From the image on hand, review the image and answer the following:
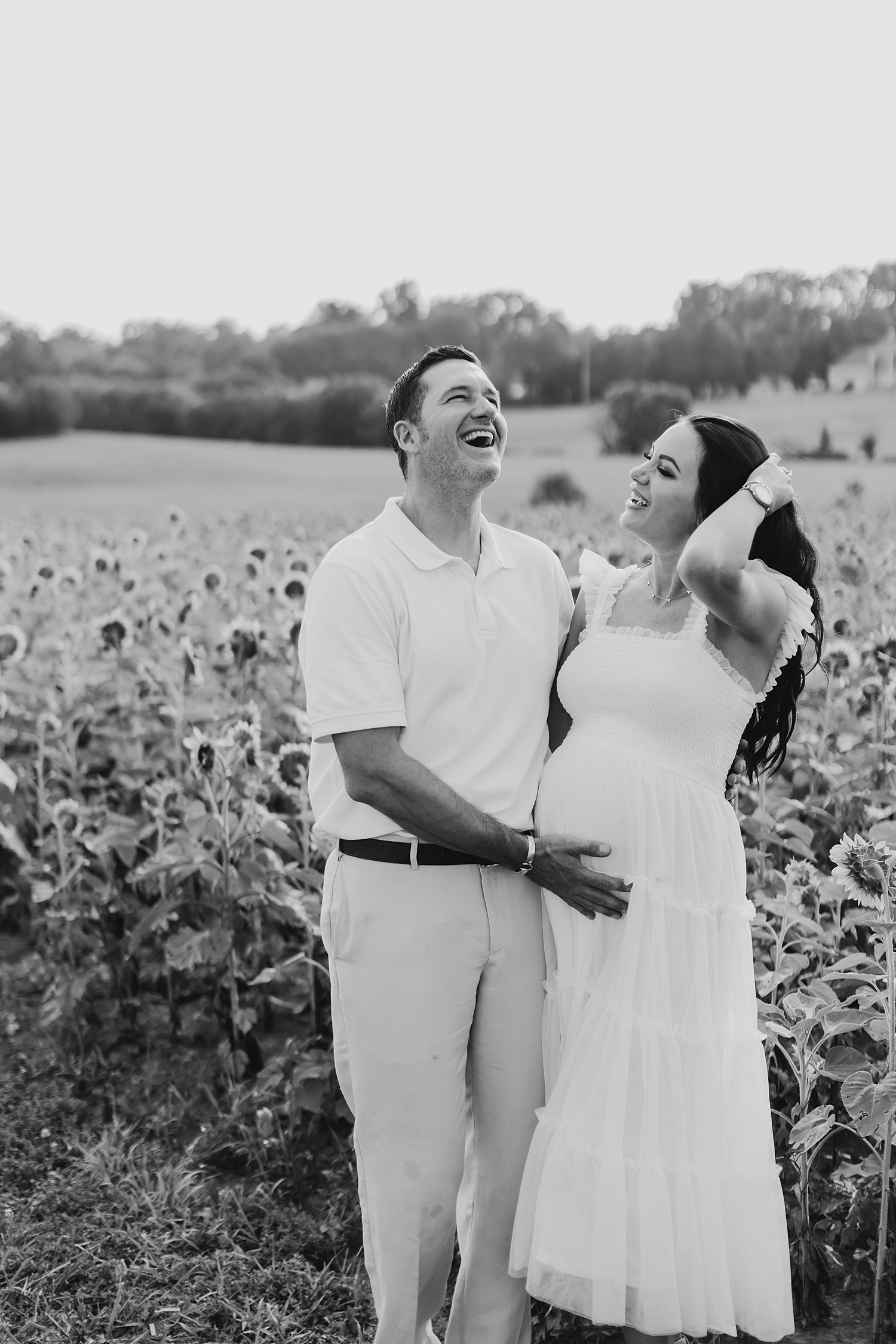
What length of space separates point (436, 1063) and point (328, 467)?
5.91m

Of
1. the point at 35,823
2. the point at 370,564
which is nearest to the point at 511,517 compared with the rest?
the point at 35,823

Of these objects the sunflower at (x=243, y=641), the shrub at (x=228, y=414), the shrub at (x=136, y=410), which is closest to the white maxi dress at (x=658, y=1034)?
the sunflower at (x=243, y=641)

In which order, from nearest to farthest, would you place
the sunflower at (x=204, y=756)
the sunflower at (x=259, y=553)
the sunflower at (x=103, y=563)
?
the sunflower at (x=204, y=756) → the sunflower at (x=259, y=553) → the sunflower at (x=103, y=563)

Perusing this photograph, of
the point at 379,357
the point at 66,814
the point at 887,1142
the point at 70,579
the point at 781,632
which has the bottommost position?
the point at 887,1142

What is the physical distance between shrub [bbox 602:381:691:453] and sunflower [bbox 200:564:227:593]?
2376 millimetres

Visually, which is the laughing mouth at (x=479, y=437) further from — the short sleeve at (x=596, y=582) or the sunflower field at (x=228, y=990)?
the sunflower field at (x=228, y=990)

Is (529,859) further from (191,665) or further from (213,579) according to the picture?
(213,579)

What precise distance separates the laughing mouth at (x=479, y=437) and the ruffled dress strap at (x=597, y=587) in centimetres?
34

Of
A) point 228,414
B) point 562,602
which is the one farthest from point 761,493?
point 228,414

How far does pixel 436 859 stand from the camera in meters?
2.27

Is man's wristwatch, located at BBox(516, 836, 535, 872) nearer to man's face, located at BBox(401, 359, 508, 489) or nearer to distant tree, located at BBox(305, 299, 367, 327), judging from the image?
man's face, located at BBox(401, 359, 508, 489)

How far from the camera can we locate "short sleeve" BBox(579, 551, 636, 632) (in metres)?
2.55

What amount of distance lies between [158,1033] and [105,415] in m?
5.41

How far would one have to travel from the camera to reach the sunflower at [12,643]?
14.5 ft
